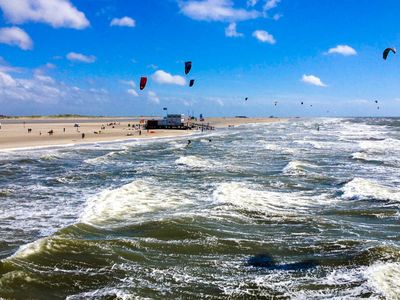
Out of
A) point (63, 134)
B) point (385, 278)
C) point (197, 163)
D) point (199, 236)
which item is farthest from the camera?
point (63, 134)

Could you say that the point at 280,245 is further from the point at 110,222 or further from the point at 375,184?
the point at 375,184

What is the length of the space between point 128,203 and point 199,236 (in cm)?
529

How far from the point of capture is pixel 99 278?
9102 millimetres

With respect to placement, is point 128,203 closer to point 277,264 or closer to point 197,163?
point 277,264

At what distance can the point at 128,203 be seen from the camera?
16.6 meters

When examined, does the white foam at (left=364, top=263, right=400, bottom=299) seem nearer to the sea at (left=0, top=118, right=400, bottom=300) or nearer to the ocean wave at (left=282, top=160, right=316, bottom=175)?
the sea at (left=0, top=118, right=400, bottom=300)

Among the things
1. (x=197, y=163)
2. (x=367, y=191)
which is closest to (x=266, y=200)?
(x=367, y=191)

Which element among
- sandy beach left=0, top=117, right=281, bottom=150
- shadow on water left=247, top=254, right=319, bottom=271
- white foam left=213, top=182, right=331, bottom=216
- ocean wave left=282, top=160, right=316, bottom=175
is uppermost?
sandy beach left=0, top=117, right=281, bottom=150

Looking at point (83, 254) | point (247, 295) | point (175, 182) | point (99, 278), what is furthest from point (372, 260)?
point (175, 182)

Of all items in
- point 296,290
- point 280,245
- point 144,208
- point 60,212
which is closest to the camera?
point 296,290

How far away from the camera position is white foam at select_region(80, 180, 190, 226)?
14.2m

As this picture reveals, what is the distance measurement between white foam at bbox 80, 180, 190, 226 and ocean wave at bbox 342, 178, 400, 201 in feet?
22.9

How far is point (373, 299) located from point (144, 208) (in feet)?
31.1

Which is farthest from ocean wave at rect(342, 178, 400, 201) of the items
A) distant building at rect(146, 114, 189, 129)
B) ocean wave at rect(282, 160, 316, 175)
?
distant building at rect(146, 114, 189, 129)
